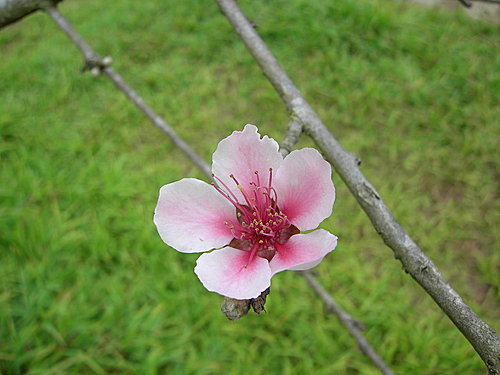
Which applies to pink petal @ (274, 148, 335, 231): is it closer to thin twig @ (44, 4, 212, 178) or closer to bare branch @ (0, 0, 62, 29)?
thin twig @ (44, 4, 212, 178)

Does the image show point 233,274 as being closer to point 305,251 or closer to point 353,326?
point 305,251

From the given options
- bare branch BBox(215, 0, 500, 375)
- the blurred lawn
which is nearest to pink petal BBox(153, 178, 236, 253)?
bare branch BBox(215, 0, 500, 375)

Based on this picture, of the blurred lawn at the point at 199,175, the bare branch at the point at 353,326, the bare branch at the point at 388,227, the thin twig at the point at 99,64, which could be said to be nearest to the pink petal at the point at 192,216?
the bare branch at the point at 388,227

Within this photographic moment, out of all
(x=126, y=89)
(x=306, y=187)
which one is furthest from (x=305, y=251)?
(x=126, y=89)

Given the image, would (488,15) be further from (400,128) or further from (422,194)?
(422,194)

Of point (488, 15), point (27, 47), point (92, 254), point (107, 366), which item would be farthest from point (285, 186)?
point (27, 47)
